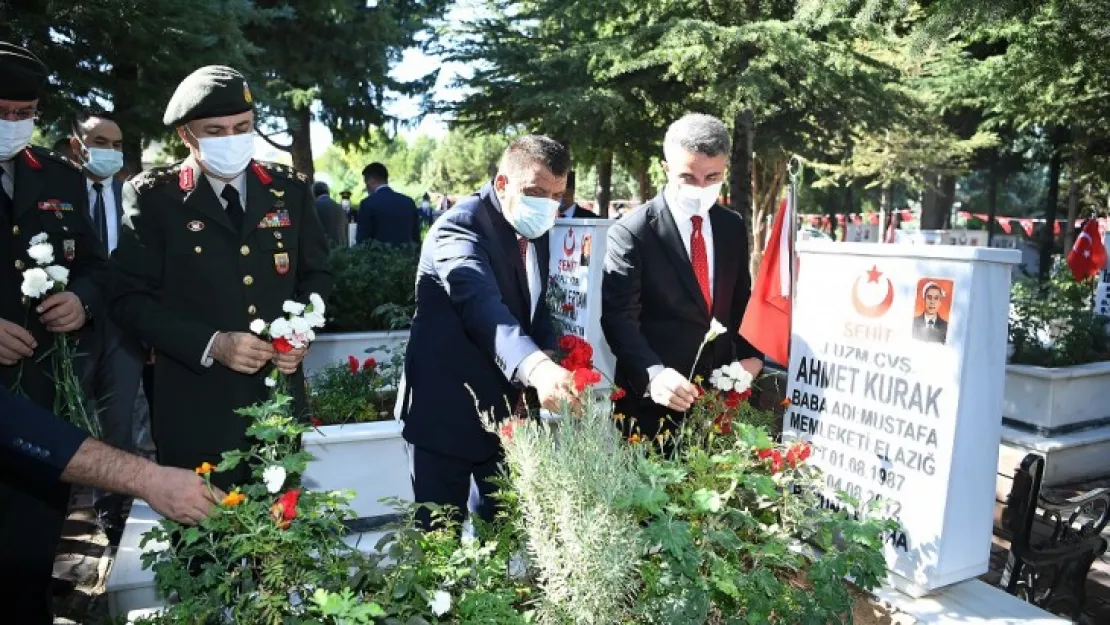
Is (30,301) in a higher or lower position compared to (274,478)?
higher

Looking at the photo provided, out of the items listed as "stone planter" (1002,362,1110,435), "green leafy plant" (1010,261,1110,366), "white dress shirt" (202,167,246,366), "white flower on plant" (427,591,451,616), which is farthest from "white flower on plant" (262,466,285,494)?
"green leafy plant" (1010,261,1110,366)

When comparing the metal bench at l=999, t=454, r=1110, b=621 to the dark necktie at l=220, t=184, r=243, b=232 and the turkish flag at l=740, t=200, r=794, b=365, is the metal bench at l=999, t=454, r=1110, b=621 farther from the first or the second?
the dark necktie at l=220, t=184, r=243, b=232

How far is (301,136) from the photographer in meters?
15.4

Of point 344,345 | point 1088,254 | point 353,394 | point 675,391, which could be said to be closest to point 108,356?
point 353,394

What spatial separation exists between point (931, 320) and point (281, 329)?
2055 mm

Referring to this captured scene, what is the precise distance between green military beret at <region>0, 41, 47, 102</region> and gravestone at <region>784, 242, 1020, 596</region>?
2961 millimetres

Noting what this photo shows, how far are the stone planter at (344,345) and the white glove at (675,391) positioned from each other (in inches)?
150

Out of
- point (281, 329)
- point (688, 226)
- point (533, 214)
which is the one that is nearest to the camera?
point (281, 329)

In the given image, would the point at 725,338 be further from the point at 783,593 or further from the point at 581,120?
the point at 581,120

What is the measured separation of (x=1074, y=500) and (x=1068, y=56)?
4789 millimetres

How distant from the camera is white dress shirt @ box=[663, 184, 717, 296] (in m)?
3.25

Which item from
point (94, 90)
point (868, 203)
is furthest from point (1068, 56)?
point (868, 203)

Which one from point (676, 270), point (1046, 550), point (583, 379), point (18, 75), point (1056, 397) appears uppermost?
point (18, 75)

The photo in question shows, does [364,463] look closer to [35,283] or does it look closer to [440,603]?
[35,283]
